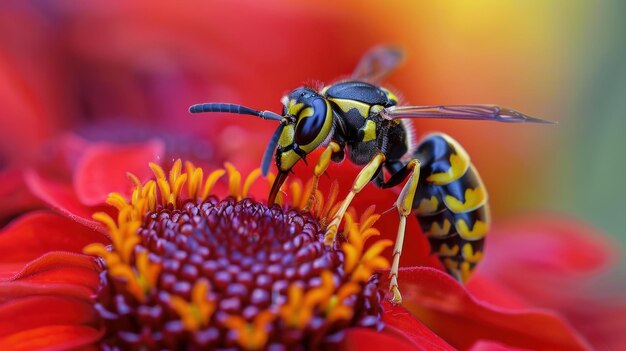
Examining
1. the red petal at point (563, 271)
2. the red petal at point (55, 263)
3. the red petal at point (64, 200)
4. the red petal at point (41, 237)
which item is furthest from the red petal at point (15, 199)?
the red petal at point (563, 271)

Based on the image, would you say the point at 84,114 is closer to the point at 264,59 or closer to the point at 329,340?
the point at 264,59

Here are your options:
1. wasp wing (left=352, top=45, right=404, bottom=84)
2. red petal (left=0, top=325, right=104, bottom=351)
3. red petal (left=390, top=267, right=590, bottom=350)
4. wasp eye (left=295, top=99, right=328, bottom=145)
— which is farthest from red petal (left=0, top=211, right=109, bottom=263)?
wasp wing (left=352, top=45, right=404, bottom=84)

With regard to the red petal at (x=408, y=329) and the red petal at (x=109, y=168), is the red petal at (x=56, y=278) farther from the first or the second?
the red petal at (x=408, y=329)

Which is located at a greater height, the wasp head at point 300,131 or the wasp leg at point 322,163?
the wasp head at point 300,131

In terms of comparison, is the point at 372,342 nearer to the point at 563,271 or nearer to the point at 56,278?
the point at 56,278

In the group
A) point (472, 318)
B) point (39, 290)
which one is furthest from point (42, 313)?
point (472, 318)

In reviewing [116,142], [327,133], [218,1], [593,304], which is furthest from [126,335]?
[218,1]
